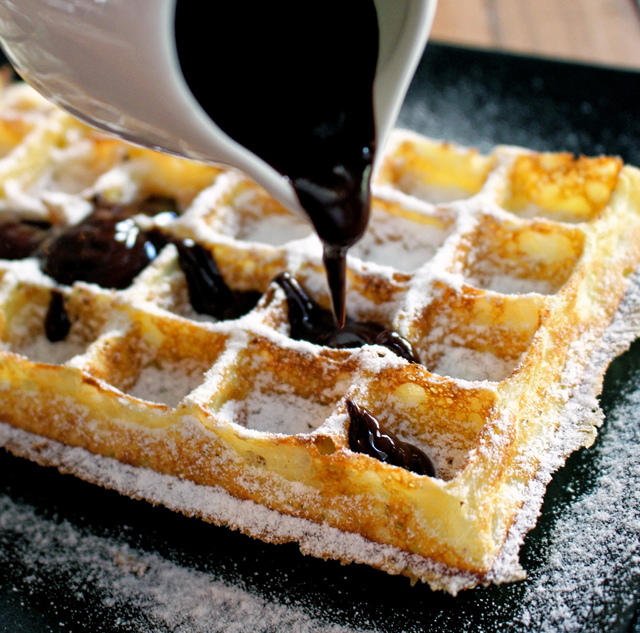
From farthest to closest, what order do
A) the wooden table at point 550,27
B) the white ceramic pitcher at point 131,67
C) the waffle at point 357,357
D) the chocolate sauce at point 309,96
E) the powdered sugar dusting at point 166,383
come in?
the wooden table at point 550,27, the powdered sugar dusting at point 166,383, the waffle at point 357,357, the chocolate sauce at point 309,96, the white ceramic pitcher at point 131,67

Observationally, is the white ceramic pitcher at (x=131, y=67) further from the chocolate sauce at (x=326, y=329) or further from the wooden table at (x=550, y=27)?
the wooden table at (x=550, y=27)

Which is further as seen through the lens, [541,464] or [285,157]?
[541,464]

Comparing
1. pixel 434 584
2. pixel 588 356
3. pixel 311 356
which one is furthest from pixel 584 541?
pixel 311 356

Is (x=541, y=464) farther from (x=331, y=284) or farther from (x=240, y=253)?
(x=240, y=253)

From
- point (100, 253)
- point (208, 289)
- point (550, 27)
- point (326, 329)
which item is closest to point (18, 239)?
point (100, 253)

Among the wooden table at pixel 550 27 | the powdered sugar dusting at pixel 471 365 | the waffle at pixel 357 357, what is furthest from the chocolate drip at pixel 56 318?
the wooden table at pixel 550 27

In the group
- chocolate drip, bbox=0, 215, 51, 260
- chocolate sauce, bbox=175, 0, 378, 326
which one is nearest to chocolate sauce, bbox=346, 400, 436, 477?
chocolate sauce, bbox=175, 0, 378, 326
